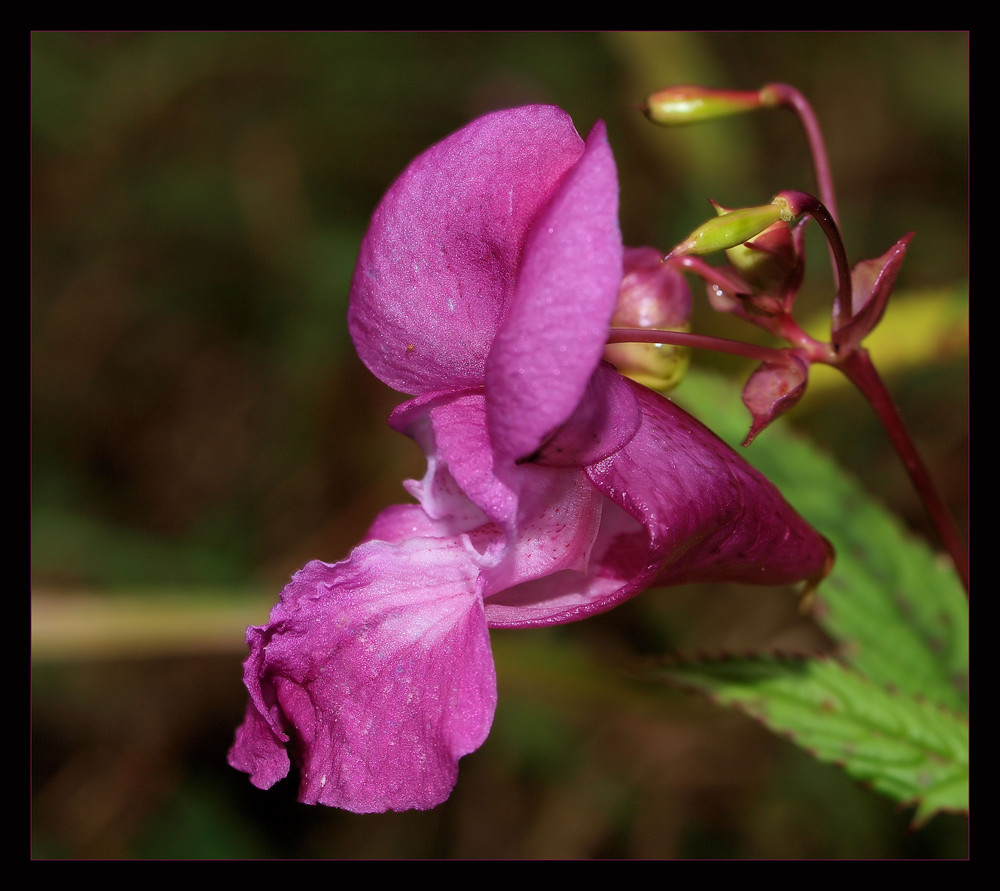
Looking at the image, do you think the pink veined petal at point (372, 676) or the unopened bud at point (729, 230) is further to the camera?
the pink veined petal at point (372, 676)

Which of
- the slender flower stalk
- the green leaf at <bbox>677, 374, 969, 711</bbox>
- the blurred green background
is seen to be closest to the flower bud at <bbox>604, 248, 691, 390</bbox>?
the slender flower stalk

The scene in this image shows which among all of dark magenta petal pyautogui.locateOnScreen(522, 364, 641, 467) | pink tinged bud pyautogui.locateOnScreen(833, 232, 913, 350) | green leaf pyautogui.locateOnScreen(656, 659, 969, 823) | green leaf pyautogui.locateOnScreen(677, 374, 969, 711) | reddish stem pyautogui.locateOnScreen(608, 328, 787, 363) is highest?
pink tinged bud pyautogui.locateOnScreen(833, 232, 913, 350)

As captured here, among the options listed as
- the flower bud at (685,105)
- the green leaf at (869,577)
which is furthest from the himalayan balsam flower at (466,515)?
the green leaf at (869,577)

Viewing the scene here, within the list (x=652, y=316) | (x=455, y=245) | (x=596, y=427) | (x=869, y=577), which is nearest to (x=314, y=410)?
(x=869, y=577)

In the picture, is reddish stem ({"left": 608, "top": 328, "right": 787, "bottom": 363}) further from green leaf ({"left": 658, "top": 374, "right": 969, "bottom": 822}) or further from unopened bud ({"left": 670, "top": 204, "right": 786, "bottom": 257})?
green leaf ({"left": 658, "top": 374, "right": 969, "bottom": 822})

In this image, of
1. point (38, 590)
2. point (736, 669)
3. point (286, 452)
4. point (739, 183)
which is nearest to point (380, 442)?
point (286, 452)

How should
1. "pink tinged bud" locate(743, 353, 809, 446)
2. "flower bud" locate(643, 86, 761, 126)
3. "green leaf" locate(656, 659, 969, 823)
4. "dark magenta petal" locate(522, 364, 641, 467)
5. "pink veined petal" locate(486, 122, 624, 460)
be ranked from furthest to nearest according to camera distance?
"green leaf" locate(656, 659, 969, 823), "flower bud" locate(643, 86, 761, 126), "pink tinged bud" locate(743, 353, 809, 446), "dark magenta petal" locate(522, 364, 641, 467), "pink veined petal" locate(486, 122, 624, 460)

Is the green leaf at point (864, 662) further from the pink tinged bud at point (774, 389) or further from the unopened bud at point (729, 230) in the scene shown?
the unopened bud at point (729, 230)
